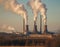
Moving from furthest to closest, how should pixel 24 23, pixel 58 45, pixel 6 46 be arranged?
pixel 24 23 < pixel 6 46 < pixel 58 45

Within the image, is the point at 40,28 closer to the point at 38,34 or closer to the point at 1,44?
the point at 38,34

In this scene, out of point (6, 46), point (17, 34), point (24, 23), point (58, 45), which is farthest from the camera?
point (17, 34)

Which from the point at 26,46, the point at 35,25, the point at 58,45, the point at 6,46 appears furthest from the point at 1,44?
the point at 35,25

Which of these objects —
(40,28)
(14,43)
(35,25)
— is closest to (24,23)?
(35,25)

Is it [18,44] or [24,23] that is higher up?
[24,23]

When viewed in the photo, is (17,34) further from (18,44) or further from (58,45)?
(58,45)

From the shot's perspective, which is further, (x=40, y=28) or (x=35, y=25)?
(x=40, y=28)

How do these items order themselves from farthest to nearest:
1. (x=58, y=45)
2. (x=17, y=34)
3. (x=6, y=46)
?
(x=17, y=34)
(x=6, y=46)
(x=58, y=45)

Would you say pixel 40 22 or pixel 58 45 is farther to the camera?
pixel 40 22
